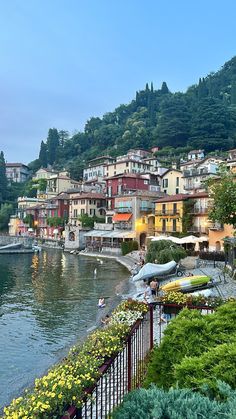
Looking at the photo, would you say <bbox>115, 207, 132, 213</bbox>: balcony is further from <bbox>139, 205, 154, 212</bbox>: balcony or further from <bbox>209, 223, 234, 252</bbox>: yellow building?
<bbox>209, 223, 234, 252</bbox>: yellow building

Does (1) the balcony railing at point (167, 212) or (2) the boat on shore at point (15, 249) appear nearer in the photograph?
(1) the balcony railing at point (167, 212)

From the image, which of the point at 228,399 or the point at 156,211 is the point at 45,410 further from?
the point at 156,211

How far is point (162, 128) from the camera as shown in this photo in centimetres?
10900

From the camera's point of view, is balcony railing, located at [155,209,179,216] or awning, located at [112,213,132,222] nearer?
balcony railing, located at [155,209,179,216]

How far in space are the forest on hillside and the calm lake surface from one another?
2641 inches

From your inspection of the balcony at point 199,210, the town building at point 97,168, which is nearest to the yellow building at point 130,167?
the town building at point 97,168

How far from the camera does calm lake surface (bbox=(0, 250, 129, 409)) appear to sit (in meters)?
14.9

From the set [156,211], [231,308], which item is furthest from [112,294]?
[156,211]

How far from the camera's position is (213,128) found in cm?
9762

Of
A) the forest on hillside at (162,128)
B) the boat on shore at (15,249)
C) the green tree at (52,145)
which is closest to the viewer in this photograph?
the boat on shore at (15,249)

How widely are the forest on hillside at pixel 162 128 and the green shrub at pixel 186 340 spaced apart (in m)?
94.3

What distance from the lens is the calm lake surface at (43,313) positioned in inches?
587

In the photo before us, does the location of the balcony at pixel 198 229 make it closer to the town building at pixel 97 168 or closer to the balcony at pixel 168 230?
the balcony at pixel 168 230

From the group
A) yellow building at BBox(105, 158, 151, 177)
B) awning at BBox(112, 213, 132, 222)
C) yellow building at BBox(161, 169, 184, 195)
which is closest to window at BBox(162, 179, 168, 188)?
yellow building at BBox(161, 169, 184, 195)
